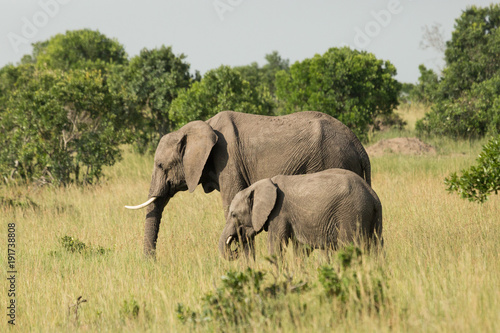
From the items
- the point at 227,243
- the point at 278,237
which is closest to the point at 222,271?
the point at 227,243

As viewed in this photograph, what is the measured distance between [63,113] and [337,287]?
10.5 m

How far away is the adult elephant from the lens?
686 cm

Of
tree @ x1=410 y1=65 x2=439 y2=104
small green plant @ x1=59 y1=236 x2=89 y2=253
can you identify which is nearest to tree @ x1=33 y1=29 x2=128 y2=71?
tree @ x1=410 y1=65 x2=439 y2=104

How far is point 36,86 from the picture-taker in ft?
47.0

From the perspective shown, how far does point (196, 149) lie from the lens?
710 cm

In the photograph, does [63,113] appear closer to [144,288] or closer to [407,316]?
[144,288]

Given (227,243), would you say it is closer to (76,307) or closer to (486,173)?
(76,307)

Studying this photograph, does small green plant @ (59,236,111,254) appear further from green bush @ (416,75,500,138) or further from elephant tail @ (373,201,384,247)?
green bush @ (416,75,500,138)

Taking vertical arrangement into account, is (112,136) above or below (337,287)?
above

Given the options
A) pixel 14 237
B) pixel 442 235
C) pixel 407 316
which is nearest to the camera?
pixel 407 316

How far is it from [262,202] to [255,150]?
4.00 feet

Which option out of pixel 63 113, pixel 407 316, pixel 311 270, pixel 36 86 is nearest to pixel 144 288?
pixel 311 270

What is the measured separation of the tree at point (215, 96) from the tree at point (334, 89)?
3.59 meters

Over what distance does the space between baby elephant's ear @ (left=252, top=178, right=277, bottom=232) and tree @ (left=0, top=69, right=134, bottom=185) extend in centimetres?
877
